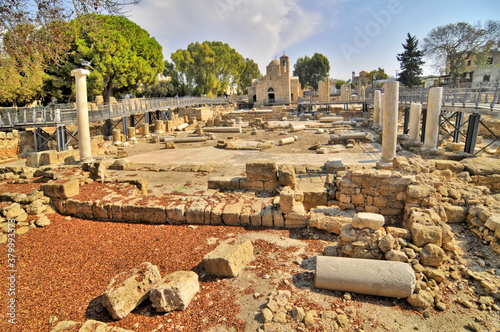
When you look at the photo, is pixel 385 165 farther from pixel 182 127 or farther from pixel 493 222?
pixel 182 127

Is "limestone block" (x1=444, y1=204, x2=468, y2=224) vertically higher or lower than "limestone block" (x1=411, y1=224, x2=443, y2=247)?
lower

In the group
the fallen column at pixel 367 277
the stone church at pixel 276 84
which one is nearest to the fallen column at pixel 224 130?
the fallen column at pixel 367 277

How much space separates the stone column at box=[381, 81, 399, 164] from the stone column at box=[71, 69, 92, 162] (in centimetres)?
1332

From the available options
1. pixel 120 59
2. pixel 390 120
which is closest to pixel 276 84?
pixel 120 59

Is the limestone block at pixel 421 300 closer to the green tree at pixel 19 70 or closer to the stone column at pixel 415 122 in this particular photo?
the green tree at pixel 19 70

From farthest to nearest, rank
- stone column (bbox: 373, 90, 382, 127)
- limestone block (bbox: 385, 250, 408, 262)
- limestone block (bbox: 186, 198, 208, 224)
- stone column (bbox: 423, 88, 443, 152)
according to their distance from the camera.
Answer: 1. stone column (bbox: 373, 90, 382, 127)
2. stone column (bbox: 423, 88, 443, 152)
3. limestone block (bbox: 186, 198, 208, 224)
4. limestone block (bbox: 385, 250, 408, 262)

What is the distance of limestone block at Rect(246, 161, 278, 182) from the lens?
902 centimetres

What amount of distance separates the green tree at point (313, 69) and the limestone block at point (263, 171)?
7485 centimetres

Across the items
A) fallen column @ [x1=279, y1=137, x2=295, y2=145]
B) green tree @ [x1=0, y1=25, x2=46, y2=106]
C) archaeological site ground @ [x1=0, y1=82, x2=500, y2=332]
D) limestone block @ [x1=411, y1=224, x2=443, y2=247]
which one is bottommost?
archaeological site ground @ [x1=0, y1=82, x2=500, y2=332]

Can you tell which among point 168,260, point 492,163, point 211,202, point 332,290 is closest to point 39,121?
point 211,202

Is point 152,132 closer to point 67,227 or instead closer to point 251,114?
point 251,114

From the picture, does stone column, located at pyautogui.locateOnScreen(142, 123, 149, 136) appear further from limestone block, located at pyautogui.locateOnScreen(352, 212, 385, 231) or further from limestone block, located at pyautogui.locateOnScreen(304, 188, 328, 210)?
limestone block, located at pyautogui.locateOnScreen(352, 212, 385, 231)

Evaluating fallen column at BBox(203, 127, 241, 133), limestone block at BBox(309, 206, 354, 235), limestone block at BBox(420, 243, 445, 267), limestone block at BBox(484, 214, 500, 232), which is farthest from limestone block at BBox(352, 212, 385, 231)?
fallen column at BBox(203, 127, 241, 133)

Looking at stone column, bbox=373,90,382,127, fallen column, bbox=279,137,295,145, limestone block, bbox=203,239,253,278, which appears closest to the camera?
limestone block, bbox=203,239,253,278
